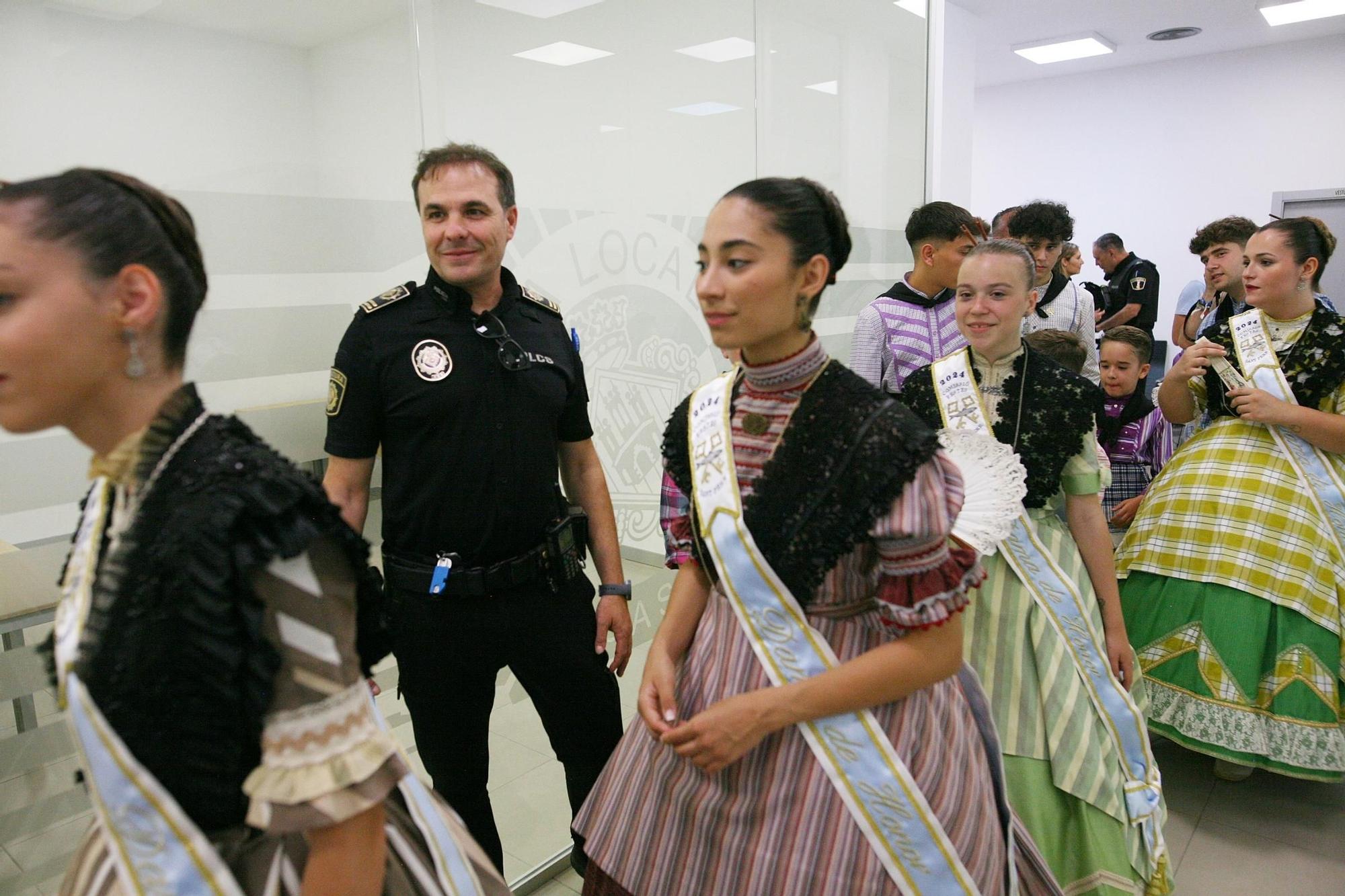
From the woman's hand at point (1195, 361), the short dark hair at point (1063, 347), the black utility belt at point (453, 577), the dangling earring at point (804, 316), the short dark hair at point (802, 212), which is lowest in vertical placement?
the black utility belt at point (453, 577)

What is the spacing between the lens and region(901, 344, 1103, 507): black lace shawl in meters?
1.86

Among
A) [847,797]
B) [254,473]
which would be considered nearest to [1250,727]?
[847,797]

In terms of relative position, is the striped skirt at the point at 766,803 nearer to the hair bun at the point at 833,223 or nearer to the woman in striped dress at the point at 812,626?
the woman in striped dress at the point at 812,626

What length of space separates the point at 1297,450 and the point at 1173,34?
5.71m

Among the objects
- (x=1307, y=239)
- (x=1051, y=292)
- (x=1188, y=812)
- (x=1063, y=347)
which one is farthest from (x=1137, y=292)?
(x=1188, y=812)

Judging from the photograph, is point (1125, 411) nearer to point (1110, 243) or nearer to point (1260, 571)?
point (1260, 571)

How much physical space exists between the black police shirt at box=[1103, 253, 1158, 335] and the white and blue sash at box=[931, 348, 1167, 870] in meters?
4.86

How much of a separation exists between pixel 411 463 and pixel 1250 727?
86.2 inches

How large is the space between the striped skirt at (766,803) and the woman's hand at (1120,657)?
82 centimetres

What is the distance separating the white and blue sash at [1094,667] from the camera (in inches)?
71.6

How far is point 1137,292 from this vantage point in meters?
6.11

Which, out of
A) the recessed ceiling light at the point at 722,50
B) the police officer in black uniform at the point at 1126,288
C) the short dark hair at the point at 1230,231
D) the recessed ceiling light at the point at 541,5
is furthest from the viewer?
the police officer in black uniform at the point at 1126,288

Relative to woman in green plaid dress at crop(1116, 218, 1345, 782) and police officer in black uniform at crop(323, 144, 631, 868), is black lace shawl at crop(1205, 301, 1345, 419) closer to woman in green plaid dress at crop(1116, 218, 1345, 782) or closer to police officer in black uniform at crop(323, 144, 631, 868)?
woman in green plaid dress at crop(1116, 218, 1345, 782)

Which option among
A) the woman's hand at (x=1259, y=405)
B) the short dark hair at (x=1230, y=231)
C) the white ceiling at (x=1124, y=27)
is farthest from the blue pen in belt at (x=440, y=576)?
the white ceiling at (x=1124, y=27)
